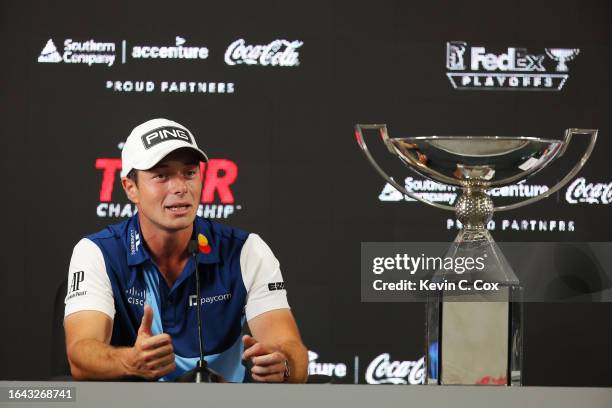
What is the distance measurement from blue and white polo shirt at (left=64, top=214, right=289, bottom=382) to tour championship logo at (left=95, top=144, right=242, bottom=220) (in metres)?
1.46

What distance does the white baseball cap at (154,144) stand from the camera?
1.87 metres

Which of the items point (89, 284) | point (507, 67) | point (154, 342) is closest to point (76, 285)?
point (89, 284)

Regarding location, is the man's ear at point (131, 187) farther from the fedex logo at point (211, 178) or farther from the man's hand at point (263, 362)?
the fedex logo at point (211, 178)

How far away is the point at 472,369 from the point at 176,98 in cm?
258

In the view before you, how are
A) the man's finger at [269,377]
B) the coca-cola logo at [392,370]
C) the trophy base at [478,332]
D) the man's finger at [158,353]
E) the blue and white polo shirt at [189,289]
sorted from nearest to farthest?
1. the trophy base at [478,332]
2. the man's finger at [158,353]
3. the man's finger at [269,377]
4. the blue and white polo shirt at [189,289]
5. the coca-cola logo at [392,370]

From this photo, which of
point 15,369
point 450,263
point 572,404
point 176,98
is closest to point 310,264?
point 176,98

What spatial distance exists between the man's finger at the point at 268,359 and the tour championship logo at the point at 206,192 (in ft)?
6.75

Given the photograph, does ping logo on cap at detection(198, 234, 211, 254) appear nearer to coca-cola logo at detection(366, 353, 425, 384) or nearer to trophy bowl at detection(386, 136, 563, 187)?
trophy bowl at detection(386, 136, 563, 187)

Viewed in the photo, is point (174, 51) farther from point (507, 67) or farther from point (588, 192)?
point (588, 192)

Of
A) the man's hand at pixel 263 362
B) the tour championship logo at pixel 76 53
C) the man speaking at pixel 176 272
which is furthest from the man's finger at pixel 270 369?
the tour championship logo at pixel 76 53

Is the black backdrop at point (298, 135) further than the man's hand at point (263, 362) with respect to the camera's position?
Yes

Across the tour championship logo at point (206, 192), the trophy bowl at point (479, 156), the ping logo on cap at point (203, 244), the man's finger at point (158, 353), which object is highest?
the tour championship logo at point (206, 192)

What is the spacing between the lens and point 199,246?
1.91m

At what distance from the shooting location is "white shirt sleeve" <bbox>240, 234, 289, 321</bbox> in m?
1.94
